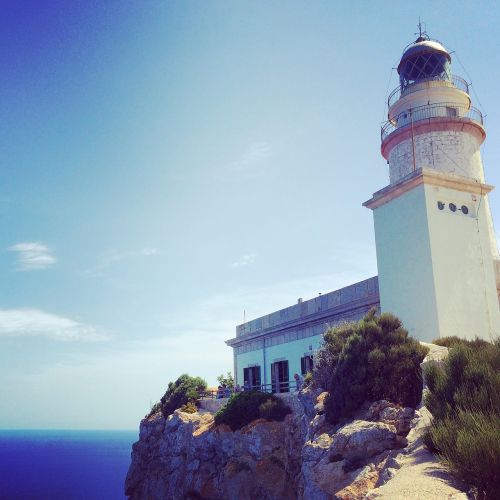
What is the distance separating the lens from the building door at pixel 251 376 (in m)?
28.2

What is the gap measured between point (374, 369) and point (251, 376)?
17.7m

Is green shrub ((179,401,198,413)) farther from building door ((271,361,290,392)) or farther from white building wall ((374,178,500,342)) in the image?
white building wall ((374,178,500,342))

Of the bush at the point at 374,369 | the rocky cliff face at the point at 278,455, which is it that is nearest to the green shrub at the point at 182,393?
the rocky cliff face at the point at 278,455

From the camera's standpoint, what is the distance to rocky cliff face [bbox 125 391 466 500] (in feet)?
33.2

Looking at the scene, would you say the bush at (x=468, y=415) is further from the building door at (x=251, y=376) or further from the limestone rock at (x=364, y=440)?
the building door at (x=251, y=376)

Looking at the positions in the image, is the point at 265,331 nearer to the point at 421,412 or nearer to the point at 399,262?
the point at 399,262

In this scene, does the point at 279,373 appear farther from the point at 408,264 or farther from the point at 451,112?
the point at 451,112

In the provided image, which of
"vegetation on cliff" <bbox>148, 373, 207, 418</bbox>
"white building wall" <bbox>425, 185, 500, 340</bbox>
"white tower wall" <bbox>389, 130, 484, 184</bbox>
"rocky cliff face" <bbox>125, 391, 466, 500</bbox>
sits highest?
"white tower wall" <bbox>389, 130, 484, 184</bbox>

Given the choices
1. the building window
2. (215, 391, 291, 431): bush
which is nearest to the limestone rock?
(215, 391, 291, 431): bush

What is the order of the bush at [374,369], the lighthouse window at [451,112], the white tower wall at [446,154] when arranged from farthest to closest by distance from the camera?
the lighthouse window at [451,112]
the white tower wall at [446,154]
the bush at [374,369]

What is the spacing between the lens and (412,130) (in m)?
21.5

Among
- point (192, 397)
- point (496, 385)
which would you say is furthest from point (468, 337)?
point (192, 397)

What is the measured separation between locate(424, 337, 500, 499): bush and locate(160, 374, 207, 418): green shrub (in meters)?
20.2

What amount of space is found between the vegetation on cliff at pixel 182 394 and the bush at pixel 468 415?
64.3ft
